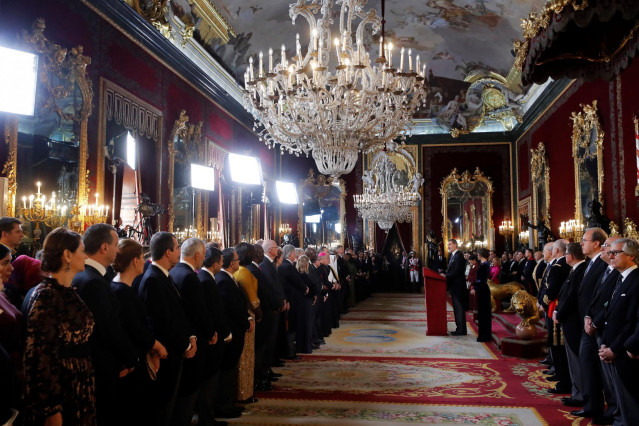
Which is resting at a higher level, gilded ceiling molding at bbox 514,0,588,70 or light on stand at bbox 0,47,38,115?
gilded ceiling molding at bbox 514,0,588,70

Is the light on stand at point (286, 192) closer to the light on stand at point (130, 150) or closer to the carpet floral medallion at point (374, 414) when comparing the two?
the light on stand at point (130, 150)

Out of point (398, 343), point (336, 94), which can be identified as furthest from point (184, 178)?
point (398, 343)

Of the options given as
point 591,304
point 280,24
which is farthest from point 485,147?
point 591,304

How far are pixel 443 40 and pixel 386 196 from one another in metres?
5.11

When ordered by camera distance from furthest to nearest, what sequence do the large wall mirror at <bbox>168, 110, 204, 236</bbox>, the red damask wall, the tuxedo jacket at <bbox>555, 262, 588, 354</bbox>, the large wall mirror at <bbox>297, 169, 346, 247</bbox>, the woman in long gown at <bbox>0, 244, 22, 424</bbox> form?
1. the large wall mirror at <bbox>297, 169, 346, 247</bbox>
2. the large wall mirror at <bbox>168, 110, 204, 236</bbox>
3. the red damask wall
4. the tuxedo jacket at <bbox>555, 262, 588, 354</bbox>
5. the woman in long gown at <bbox>0, 244, 22, 424</bbox>

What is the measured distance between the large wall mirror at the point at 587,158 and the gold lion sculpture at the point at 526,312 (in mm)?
3578

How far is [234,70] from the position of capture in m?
14.1

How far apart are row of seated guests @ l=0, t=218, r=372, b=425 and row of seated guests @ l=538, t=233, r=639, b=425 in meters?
2.96

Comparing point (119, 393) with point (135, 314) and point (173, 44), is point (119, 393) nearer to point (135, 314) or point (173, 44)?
point (135, 314)

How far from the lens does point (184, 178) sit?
1080 centimetres

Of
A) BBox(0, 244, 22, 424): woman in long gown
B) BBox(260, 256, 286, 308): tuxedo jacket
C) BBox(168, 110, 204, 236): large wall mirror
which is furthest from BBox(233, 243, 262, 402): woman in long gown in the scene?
BBox(168, 110, 204, 236): large wall mirror

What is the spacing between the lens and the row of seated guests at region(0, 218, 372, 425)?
2.73 metres

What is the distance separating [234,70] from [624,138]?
9.01 meters

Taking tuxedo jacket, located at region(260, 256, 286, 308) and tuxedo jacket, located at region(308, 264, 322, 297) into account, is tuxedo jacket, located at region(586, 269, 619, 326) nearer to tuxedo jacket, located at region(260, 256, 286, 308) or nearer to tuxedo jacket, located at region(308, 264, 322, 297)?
tuxedo jacket, located at region(260, 256, 286, 308)
